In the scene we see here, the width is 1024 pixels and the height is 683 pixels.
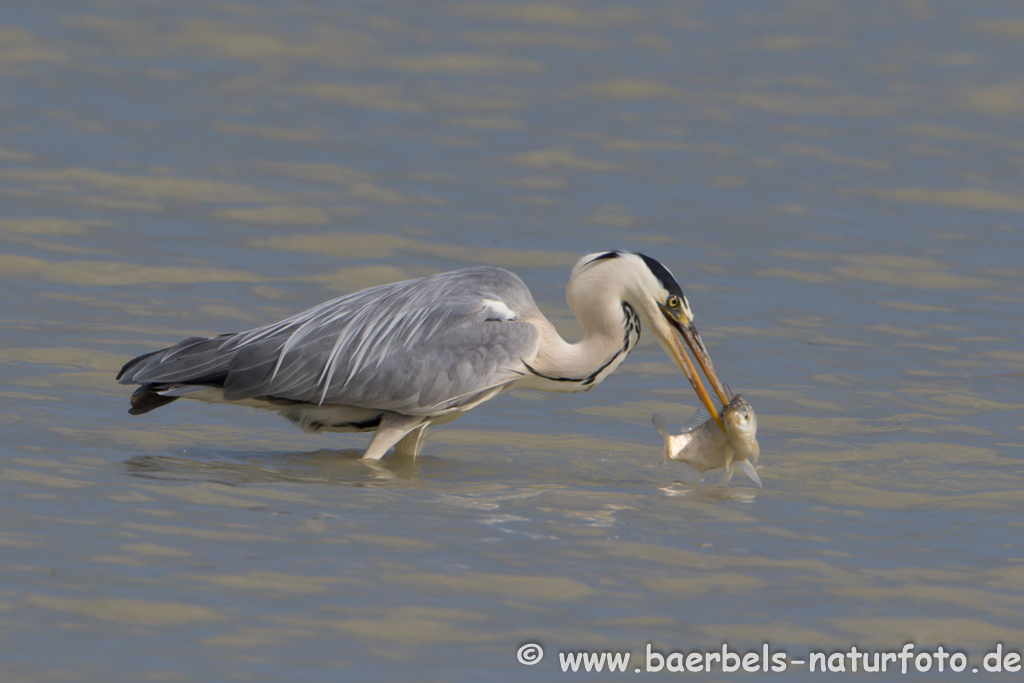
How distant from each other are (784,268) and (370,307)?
23.6 feet

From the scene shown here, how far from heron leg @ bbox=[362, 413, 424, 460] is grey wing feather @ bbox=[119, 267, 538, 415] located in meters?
0.11

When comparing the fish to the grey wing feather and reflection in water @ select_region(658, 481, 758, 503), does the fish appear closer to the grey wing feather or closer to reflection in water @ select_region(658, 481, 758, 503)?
reflection in water @ select_region(658, 481, 758, 503)

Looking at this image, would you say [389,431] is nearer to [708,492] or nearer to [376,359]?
[376,359]

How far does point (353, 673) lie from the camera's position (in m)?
5.29

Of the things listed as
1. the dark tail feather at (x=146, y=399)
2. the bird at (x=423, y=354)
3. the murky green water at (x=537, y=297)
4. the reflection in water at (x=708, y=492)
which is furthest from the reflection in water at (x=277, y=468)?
the reflection in water at (x=708, y=492)

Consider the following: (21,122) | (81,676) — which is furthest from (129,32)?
(81,676)

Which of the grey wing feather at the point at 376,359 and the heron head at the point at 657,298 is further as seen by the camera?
the heron head at the point at 657,298

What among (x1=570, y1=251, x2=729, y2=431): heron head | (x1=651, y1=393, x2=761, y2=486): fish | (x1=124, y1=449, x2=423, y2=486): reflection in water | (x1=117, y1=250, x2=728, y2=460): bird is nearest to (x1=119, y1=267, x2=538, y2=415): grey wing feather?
(x1=117, y1=250, x2=728, y2=460): bird

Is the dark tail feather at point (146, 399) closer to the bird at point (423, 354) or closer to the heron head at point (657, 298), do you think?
the bird at point (423, 354)

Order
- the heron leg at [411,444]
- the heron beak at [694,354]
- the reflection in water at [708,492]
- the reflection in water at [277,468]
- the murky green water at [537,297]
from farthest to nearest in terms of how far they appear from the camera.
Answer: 1. the heron leg at [411,444]
2. the heron beak at [694,354]
3. the reflection in water at [708,492]
4. the reflection in water at [277,468]
5. the murky green water at [537,297]

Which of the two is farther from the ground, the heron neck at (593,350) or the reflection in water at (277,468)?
the heron neck at (593,350)

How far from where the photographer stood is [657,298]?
345 inches

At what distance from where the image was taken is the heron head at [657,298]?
871 cm

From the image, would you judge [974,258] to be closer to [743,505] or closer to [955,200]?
[955,200]
